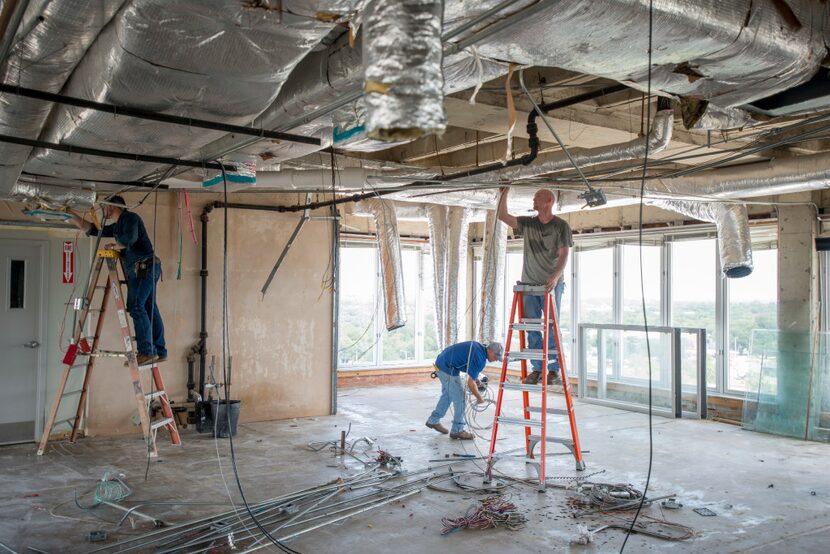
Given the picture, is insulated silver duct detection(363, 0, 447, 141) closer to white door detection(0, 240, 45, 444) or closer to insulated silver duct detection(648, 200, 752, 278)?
insulated silver duct detection(648, 200, 752, 278)

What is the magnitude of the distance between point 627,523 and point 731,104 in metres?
2.73

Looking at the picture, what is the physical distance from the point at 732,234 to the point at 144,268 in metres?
5.82

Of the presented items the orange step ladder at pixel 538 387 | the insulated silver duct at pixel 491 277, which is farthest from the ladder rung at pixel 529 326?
the insulated silver duct at pixel 491 277

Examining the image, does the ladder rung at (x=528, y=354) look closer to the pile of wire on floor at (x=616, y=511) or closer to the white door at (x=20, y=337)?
the pile of wire on floor at (x=616, y=511)

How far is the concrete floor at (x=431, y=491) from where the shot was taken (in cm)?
415

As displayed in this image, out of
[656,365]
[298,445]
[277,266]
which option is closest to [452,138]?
[277,266]

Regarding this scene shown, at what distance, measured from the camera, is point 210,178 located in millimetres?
5195

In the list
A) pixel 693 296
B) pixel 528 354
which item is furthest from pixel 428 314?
pixel 528 354

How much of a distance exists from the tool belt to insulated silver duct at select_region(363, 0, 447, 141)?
450cm

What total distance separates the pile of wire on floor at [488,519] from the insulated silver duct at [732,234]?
406 cm

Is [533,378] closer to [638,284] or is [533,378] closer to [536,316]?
[536,316]

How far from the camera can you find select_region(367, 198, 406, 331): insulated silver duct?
7836 mm

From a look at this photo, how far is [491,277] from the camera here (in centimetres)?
805

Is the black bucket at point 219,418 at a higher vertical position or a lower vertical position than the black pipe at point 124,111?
lower
